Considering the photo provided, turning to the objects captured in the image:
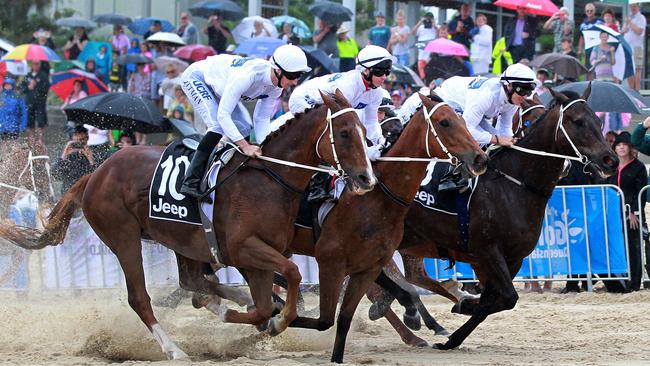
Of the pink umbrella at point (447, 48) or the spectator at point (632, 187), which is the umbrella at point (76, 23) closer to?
the pink umbrella at point (447, 48)

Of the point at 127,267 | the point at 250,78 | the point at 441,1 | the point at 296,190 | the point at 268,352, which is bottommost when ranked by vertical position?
the point at 268,352

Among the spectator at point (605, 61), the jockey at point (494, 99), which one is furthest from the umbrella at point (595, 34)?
the jockey at point (494, 99)

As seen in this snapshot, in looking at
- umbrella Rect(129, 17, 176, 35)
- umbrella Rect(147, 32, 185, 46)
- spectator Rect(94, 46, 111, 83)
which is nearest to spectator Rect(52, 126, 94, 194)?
umbrella Rect(147, 32, 185, 46)

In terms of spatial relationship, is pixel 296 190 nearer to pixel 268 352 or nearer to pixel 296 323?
pixel 296 323

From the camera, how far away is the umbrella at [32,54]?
19.8 m

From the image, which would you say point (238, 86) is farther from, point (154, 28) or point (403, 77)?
point (154, 28)

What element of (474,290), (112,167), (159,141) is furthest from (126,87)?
(112,167)

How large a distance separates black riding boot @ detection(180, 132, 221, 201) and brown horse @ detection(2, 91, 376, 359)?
216mm

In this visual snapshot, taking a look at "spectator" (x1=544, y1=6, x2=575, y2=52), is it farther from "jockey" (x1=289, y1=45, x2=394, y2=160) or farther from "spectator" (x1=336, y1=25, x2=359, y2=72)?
"jockey" (x1=289, y1=45, x2=394, y2=160)

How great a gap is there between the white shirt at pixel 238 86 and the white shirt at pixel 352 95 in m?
0.29

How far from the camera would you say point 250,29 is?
65.4 feet

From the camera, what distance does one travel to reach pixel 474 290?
44.5 ft

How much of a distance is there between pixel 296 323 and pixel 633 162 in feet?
21.2

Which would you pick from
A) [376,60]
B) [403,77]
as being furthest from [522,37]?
[376,60]
